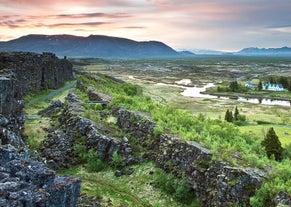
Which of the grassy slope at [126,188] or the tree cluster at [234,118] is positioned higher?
the grassy slope at [126,188]

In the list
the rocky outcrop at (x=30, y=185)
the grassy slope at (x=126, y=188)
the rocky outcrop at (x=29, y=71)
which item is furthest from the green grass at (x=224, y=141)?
the rocky outcrop at (x=29, y=71)

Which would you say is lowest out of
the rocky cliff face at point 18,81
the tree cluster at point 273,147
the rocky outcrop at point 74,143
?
the tree cluster at point 273,147

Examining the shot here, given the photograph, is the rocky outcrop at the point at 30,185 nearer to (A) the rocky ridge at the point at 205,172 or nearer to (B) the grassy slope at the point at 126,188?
(B) the grassy slope at the point at 126,188

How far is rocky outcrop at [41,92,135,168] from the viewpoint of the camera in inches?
1232

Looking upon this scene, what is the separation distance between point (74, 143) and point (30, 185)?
63.6 feet

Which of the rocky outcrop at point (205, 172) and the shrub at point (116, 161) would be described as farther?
the shrub at point (116, 161)

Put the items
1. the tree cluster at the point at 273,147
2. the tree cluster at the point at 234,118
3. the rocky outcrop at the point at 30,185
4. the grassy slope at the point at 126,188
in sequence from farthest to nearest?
1. the tree cluster at the point at 234,118
2. the tree cluster at the point at 273,147
3. the grassy slope at the point at 126,188
4. the rocky outcrop at the point at 30,185

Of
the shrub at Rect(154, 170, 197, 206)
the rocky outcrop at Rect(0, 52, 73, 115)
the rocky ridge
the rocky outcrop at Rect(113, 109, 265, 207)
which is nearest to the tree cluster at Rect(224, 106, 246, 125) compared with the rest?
the rocky outcrop at Rect(0, 52, 73, 115)

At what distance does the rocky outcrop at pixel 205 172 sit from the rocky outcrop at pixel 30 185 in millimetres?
9772

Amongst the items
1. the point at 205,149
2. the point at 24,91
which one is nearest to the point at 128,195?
the point at 205,149

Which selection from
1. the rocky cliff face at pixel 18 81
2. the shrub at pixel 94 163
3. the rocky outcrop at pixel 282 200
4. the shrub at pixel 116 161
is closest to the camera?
the rocky outcrop at pixel 282 200

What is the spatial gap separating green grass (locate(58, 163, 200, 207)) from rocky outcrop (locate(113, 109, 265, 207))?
3.90 feet

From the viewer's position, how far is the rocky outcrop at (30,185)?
43.9 ft

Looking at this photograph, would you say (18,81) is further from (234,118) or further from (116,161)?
(234,118)
